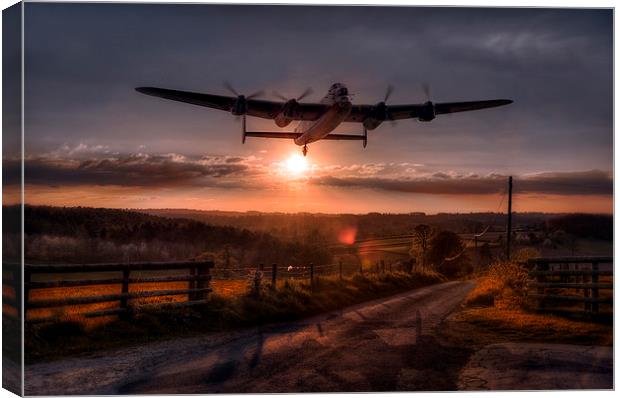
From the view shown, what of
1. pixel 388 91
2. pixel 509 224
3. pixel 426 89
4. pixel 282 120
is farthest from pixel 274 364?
pixel 509 224

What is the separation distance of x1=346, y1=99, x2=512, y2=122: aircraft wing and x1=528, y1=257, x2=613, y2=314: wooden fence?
355 centimetres

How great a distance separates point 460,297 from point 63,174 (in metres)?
9.68

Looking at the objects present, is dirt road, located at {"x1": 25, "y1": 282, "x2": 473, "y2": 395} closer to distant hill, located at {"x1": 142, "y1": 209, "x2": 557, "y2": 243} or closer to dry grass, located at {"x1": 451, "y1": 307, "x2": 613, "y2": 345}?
dry grass, located at {"x1": 451, "y1": 307, "x2": 613, "y2": 345}

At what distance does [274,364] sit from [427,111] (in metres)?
4.85

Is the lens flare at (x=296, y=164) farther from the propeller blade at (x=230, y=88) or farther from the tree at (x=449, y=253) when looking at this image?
the tree at (x=449, y=253)

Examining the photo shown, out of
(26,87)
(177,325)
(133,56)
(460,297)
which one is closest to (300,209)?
(177,325)

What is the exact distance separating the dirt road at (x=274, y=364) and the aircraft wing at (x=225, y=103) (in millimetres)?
3661

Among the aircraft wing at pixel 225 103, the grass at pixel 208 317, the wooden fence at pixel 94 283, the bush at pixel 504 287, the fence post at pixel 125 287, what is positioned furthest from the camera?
the bush at pixel 504 287

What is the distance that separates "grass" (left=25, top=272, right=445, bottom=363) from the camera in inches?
352

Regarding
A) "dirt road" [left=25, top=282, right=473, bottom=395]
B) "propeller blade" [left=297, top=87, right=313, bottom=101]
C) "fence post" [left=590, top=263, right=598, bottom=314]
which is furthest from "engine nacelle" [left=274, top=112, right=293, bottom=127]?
"fence post" [left=590, top=263, right=598, bottom=314]

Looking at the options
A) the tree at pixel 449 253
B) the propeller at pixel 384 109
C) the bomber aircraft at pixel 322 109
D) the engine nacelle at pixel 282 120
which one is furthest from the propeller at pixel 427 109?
the tree at pixel 449 253

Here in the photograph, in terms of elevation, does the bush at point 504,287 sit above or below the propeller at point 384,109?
below

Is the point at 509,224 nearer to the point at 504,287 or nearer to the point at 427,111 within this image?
the point at 504,287

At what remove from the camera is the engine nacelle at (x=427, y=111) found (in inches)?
411
